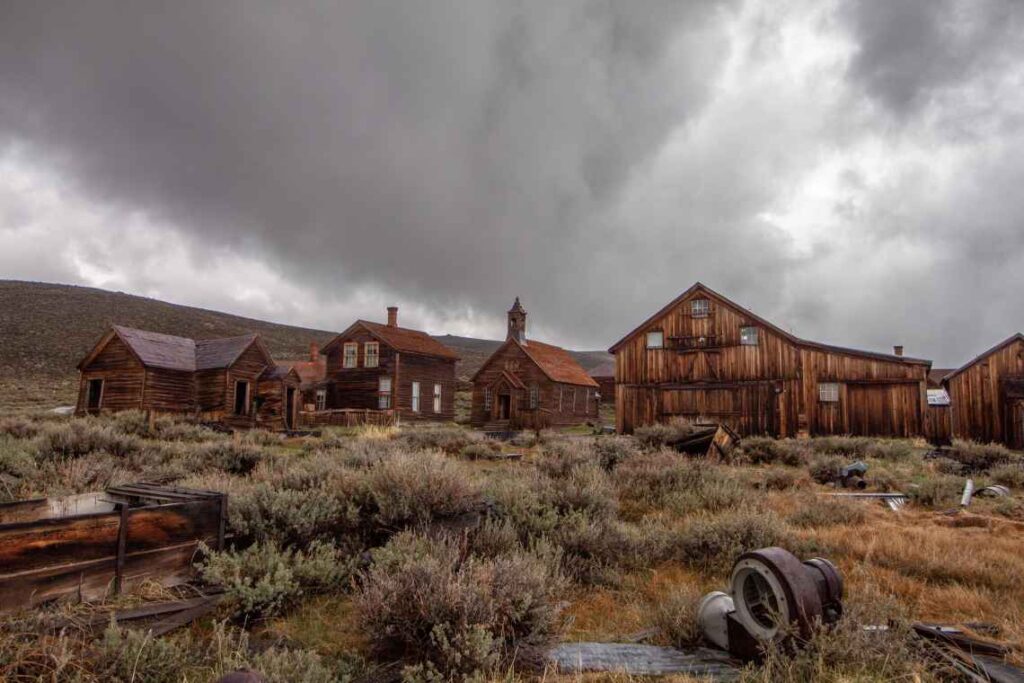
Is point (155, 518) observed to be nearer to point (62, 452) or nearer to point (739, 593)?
point (739, 593)

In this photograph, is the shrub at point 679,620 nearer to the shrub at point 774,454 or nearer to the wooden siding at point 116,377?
the shrub at point 774,454

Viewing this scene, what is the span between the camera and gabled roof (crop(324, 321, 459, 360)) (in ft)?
106

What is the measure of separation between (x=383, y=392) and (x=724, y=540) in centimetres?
2776

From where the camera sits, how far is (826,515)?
7.65m

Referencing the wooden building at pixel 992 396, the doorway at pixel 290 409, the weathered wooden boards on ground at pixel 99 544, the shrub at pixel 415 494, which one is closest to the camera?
the weathered wooden boards on ground at pixel 99 544

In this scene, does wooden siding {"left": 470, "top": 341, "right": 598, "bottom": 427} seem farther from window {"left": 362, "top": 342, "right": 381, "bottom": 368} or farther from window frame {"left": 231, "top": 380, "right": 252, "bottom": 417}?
window frame {"left": 231, "top": 380, "right": 252, "bottom": 417}

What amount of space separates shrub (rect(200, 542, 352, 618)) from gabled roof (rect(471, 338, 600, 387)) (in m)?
31.5

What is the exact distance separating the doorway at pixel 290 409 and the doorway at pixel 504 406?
12651 mm

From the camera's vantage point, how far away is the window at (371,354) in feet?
107

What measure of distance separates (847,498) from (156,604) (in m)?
9.51

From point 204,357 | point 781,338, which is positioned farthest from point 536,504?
point 204,357

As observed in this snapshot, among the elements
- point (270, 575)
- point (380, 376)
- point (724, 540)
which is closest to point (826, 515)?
point (724, 540)

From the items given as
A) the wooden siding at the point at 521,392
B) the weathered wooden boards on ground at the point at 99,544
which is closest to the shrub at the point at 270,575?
the weathered wooden boards on ground at the point at 99,544

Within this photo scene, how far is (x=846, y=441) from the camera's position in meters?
18.2
